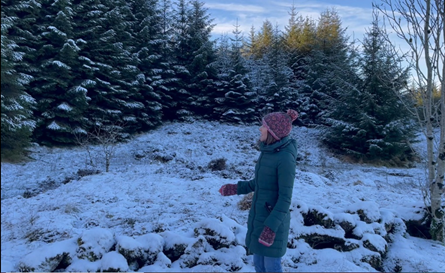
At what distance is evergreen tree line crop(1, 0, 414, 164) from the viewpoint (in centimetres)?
1131

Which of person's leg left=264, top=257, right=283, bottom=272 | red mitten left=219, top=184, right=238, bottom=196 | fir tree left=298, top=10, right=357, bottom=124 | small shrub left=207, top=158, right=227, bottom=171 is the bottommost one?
small shrub left=207, top=158, right=227, bottom=171

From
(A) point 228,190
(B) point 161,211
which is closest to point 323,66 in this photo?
(B) point 161,211

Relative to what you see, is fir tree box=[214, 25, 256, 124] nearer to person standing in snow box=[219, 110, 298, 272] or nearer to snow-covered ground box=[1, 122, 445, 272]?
snow-covered ground box=[1, 122, 445, 272]

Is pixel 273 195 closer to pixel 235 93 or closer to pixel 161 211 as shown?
pixel 161 211

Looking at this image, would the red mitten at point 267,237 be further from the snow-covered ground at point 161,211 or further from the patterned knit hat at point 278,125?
the snow-covered ground at point 161,211

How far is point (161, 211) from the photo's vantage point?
531 cm

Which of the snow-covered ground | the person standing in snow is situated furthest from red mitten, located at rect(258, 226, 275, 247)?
the snow-covered ground

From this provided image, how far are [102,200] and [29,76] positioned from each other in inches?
307

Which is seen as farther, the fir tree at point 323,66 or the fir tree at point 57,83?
the fir tree at point 323,66

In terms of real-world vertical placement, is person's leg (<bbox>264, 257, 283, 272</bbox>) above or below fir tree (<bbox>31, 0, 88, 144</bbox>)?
below

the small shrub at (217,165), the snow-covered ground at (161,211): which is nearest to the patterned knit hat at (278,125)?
the snow-covered ground at (161,211)

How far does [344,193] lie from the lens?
23.8ft

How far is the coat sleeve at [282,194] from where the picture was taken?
2.32 m

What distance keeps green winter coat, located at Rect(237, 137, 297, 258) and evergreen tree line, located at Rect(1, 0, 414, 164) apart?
234 cm
